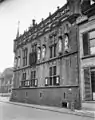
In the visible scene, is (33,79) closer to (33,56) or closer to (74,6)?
(33,56)

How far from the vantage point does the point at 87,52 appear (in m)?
9.33

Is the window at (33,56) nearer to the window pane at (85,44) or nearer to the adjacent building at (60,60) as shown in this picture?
the adjacent building at (60,60)

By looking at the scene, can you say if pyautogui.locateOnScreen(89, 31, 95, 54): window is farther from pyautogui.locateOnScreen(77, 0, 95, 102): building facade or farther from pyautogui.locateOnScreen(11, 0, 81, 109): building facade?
pyautogui.locateOnScreen(11, 0, 81, 109): building facade

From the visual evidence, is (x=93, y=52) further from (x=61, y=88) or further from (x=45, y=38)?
(x=45, y=38)

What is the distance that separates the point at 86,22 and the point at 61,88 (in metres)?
4.68

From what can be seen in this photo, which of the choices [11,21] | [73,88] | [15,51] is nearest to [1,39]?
[11,21]

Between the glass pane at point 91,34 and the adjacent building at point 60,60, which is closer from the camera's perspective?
the glass pane at point 91,34

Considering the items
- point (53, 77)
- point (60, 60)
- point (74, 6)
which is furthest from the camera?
point (53, 77)

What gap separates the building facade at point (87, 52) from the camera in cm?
885

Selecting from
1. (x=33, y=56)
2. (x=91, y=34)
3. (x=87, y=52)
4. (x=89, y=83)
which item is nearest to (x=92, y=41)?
(x=91, y=34)

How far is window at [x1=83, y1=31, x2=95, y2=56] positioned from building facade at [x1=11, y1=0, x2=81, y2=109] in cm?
71

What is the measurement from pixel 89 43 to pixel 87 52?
55 centimetres

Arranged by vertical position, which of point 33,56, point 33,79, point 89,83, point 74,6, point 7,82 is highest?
point 74,6

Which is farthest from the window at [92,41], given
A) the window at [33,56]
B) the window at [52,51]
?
the window at [33,56]
